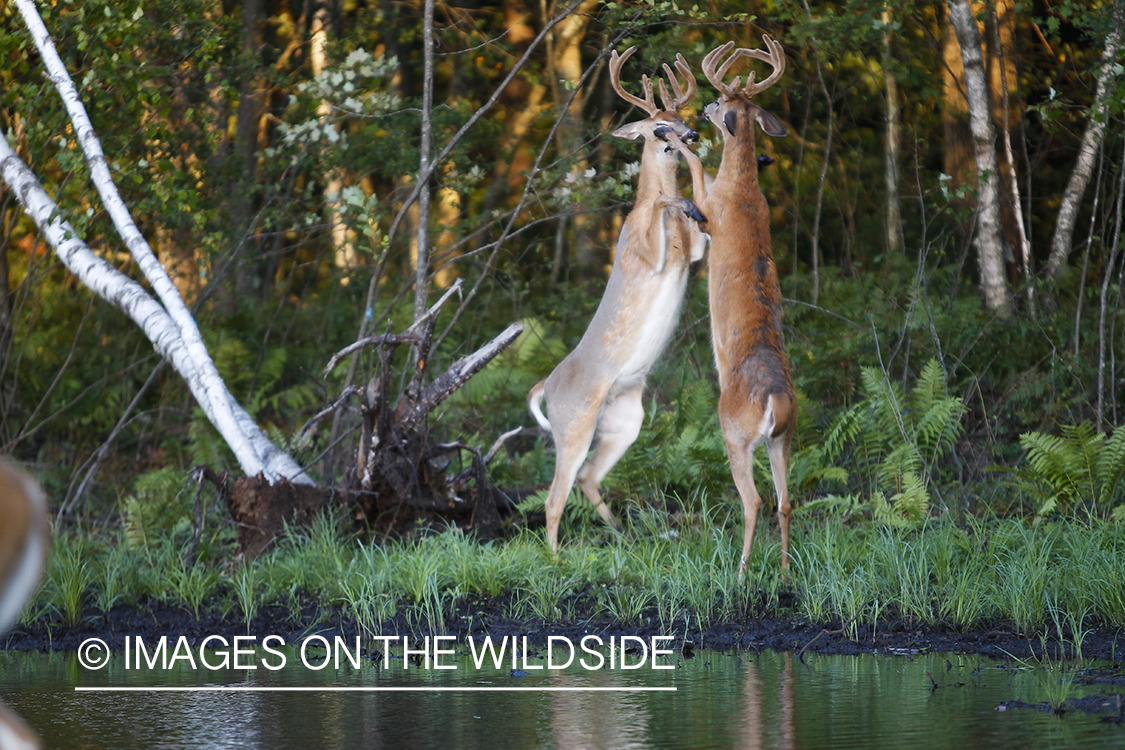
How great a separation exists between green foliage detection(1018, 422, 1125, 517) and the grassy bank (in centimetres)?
36

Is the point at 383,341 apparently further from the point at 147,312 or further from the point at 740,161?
the point at 740,161

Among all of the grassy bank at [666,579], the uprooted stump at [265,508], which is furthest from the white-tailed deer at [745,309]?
the uprooted stump at [265,508]

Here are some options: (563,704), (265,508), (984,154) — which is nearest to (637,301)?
(265,508)

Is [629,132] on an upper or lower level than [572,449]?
upper

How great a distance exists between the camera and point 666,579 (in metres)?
6.84

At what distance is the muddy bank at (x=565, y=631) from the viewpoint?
19.2 ft

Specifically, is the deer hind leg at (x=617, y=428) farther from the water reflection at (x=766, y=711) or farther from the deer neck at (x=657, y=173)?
the water reflection at (x=766, y=711)

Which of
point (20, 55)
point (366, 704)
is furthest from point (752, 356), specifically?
point (20, 55)

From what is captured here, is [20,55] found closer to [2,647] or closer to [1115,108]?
[2,647]

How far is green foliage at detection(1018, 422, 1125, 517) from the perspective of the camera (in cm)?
786

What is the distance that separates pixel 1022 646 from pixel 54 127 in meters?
7.82

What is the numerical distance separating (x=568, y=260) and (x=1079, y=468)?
9776 mm

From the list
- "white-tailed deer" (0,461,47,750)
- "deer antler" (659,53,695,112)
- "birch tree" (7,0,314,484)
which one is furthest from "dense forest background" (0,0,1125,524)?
"white-tailed deer" (0,461,47,750)

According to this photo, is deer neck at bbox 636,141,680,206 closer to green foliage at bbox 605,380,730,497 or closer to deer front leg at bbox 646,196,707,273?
deer front leg at bbox 646,196,707,273
